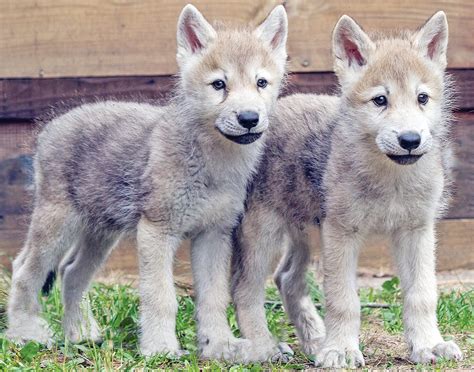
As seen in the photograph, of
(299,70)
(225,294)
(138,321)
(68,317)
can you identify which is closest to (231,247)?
(225,294)

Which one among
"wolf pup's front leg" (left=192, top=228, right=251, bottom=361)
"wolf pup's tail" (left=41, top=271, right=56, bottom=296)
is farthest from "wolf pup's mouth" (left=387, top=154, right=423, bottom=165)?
"wolf pup's tail" (left=41, top=271, right=56, bottom=296)

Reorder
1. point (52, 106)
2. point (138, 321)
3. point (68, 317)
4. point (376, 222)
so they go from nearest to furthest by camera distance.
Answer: point (376, 222) → point (138, 321) → point (68, 317) → point (52, 106)

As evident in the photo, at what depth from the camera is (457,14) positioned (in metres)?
7.93

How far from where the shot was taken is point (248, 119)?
219 inches

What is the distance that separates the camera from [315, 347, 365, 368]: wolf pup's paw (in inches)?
217

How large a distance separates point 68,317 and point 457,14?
12.0 ft

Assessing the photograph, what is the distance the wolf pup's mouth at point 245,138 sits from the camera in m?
5.64

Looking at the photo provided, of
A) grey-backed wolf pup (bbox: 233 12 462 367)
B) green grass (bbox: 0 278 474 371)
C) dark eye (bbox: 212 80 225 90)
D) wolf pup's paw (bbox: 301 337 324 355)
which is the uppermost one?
dark eye (bbox: 212 80 225 90)

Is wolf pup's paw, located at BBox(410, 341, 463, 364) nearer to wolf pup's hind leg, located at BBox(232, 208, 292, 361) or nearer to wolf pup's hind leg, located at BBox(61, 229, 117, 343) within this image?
wolf pup's hind leg, located at BBox(232, 208, 292, 361)

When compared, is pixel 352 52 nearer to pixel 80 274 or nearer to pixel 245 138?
pixel 245 138

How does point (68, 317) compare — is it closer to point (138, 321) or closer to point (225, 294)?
point (138, 321)

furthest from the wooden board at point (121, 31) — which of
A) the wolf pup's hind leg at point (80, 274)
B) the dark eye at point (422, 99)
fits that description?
the dark eye at point (422, 99)

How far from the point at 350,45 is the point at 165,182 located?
1263mm

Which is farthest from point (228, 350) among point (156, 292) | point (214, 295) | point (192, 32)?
point (192, 32)
